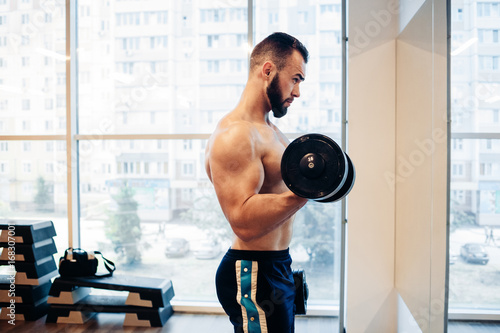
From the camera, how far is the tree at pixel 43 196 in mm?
3520

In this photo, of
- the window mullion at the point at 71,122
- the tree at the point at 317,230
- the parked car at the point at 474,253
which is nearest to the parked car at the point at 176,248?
the window mullion at the point at 71,122

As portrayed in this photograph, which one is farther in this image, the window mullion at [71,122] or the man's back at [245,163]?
the window mullion at [71,122]

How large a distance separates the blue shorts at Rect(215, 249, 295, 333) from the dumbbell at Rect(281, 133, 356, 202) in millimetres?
395

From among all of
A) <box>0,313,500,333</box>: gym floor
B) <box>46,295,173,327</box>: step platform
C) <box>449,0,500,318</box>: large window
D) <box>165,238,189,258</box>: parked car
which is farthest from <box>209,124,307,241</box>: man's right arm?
<box>165,238,189,258</box>: parked car

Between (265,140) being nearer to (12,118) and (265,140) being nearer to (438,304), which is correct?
(438,304)

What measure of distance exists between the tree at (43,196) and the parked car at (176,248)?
1.19 meters

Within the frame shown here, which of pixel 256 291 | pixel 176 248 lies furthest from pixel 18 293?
pixel 256 291

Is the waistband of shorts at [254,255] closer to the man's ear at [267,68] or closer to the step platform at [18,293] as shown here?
the man's ear at [267,68]

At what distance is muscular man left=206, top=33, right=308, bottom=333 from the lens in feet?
4.14

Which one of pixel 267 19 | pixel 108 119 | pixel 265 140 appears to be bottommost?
pixel 265 140

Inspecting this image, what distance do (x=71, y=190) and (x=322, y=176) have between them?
2.90 metres

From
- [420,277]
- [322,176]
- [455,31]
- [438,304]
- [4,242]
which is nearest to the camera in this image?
[322,176]

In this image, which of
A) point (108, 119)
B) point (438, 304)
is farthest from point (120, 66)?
point (438, 304)

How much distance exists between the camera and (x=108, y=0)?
3340 millimetres
